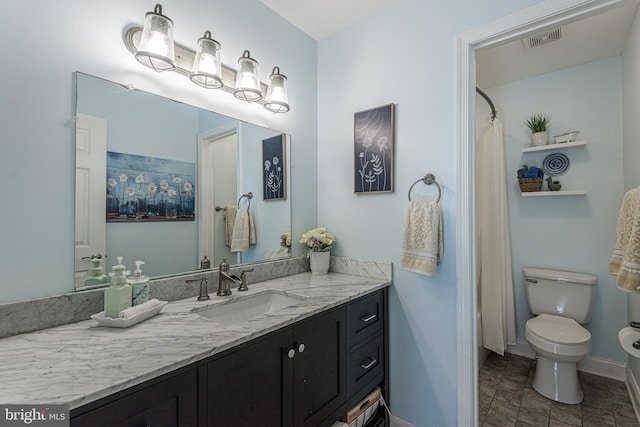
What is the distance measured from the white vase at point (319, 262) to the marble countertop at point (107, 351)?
630 mm

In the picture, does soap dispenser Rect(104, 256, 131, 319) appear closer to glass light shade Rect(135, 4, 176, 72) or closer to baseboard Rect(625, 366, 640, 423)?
glass light shade Rect(135, 4, 176, 72)

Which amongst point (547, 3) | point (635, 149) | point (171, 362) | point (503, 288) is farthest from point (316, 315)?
point (635, 149)

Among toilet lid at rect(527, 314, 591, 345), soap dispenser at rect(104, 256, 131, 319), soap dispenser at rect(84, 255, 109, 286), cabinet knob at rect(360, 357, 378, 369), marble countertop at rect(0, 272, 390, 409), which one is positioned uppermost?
soap dispenser at rect(84, 255, 109, 286)

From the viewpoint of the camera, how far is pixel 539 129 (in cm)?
246

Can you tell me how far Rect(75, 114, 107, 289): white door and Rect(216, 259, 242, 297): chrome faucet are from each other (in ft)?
1.63

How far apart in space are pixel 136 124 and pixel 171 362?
1.02 m

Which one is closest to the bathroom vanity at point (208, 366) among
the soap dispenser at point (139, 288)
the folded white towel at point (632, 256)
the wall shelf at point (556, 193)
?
the soap dispenser at point (139, 288)

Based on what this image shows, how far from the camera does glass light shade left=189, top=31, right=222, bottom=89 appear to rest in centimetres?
136

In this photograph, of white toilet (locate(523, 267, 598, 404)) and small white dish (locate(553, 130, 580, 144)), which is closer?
white toilet (locate(523, 267, 598, 404))

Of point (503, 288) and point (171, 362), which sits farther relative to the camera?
point (503, 288)

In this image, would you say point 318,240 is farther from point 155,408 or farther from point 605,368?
point 605,368

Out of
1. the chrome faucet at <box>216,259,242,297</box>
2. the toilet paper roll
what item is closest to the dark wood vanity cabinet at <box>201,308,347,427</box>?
the chrome faucet at <box>216,259,242,297</box>

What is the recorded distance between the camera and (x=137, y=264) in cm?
119

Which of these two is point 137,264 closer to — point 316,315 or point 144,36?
point 316,315
